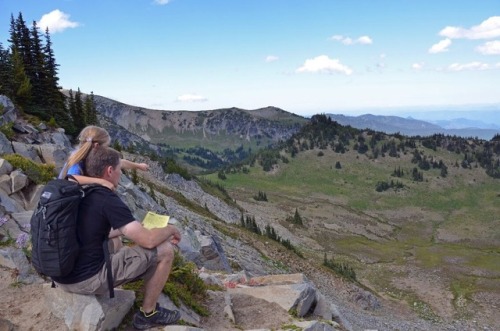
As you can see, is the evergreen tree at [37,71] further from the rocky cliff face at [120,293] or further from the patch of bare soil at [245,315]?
the patch of bare soil at [245,315]

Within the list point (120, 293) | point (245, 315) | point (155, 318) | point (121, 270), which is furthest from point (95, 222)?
point (245, 315)

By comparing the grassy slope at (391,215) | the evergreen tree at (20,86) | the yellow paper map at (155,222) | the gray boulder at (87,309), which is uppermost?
the evergreen tree at (20,86)

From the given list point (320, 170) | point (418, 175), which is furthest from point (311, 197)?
point (418, 175)

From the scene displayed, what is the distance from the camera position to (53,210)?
22.2ft

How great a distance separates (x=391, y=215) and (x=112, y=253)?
467ft

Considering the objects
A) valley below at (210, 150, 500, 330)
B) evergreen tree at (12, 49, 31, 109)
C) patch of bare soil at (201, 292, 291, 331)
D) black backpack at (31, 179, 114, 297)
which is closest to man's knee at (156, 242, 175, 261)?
black backpack at (31, 179, 114, 297)

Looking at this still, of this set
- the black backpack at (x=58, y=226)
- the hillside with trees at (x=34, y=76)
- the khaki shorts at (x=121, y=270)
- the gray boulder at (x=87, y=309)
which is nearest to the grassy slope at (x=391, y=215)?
the hillside with trees at (x=34, y=76)

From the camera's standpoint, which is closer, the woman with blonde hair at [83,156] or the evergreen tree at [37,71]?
the woman with blonde hair at [83,156]

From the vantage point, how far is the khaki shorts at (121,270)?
7.53m

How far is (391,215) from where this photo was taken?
140375mm

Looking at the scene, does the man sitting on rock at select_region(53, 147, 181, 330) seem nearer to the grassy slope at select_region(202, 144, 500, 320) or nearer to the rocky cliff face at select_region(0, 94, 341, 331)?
the rocky cliff face at select_region(0, 94, 341, 331)

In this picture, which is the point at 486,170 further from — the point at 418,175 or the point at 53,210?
the point at 53,210

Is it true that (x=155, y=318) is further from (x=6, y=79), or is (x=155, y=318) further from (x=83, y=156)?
(x=6, y=79)

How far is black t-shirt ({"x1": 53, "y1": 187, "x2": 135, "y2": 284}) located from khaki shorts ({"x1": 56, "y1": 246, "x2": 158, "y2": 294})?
0.22 meters
